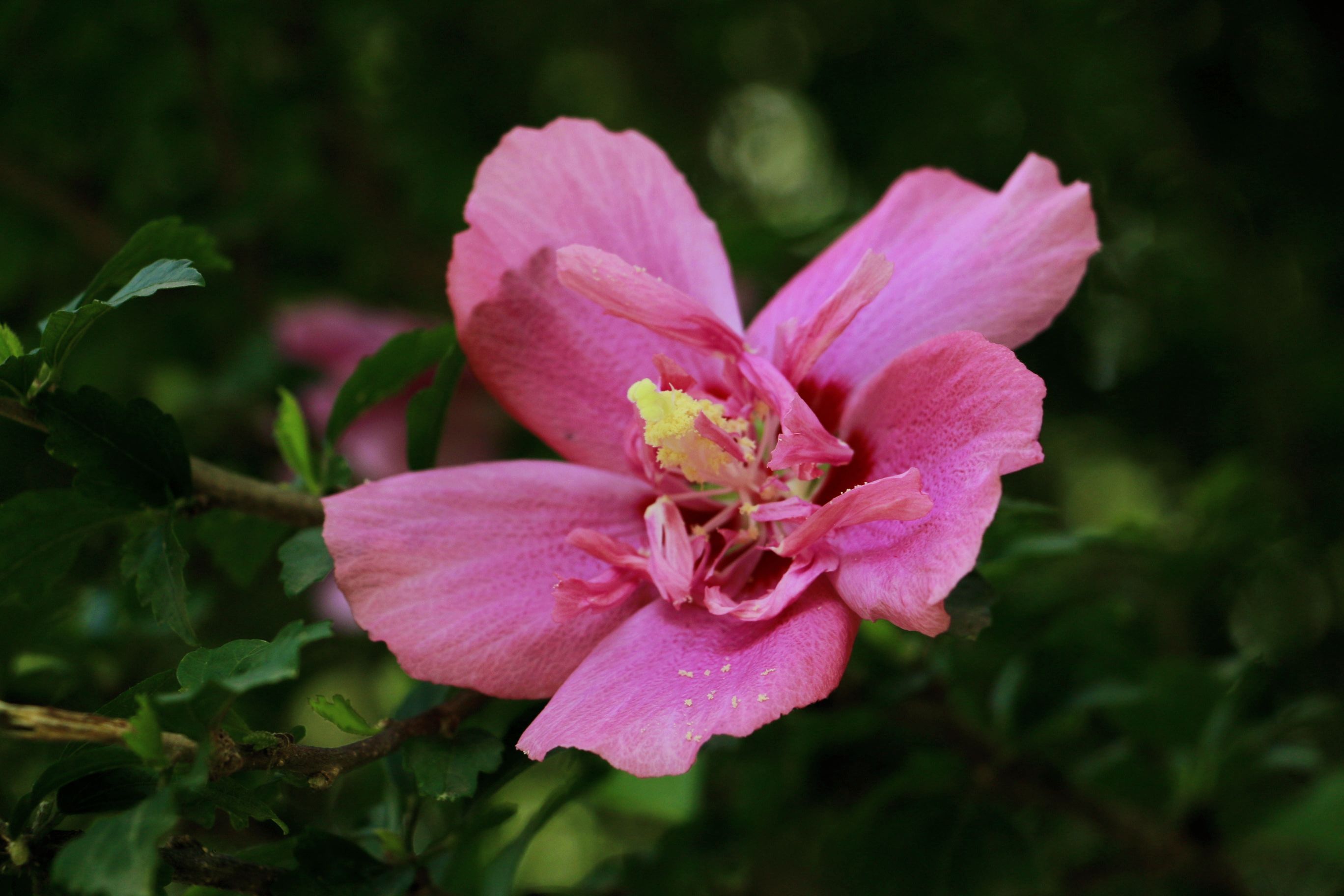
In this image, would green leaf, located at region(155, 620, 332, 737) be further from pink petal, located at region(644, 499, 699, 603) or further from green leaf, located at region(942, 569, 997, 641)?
green leaf, located at region(942, 569, 997, 641)

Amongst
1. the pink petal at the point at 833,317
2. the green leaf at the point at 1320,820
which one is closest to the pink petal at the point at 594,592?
the pink petal at the point at 833,317

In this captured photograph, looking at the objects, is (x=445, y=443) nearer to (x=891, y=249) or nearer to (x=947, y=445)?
(x=891, y=249)

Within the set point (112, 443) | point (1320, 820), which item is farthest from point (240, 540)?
point (1320, 820)

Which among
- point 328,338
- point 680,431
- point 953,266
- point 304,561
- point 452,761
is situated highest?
point 953,266

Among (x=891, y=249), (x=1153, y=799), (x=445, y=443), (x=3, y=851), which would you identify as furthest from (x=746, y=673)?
(x=445, y=443)

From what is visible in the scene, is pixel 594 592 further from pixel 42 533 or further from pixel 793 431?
pixel 42 533

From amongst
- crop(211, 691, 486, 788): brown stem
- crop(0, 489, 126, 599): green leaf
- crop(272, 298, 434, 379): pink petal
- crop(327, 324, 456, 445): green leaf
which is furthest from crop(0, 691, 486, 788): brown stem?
crop(272, 298, 434, 379): pink petal
